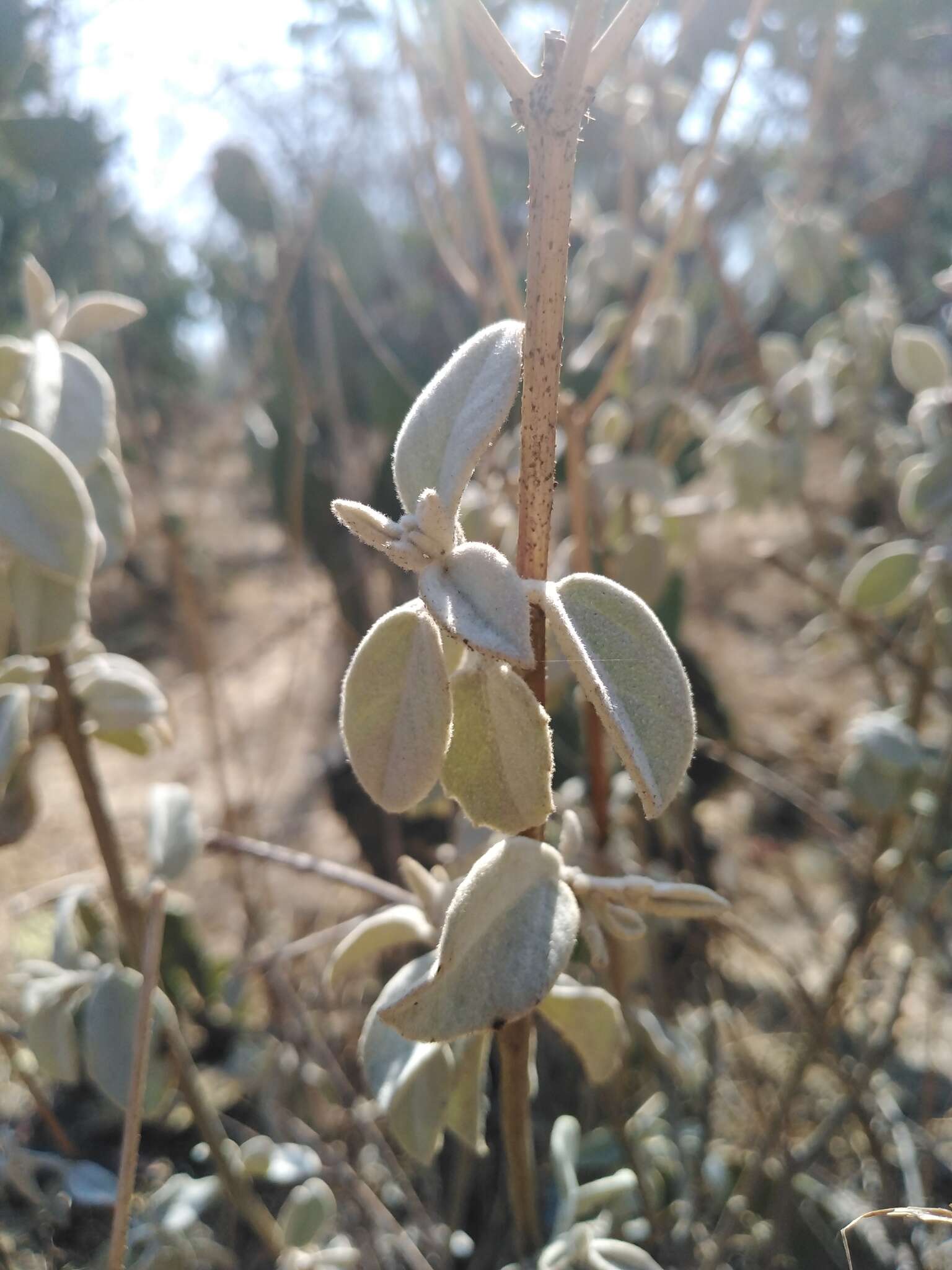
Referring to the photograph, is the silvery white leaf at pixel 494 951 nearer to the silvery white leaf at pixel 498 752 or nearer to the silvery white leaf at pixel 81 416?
the silvery white leaf at pixel 498 752

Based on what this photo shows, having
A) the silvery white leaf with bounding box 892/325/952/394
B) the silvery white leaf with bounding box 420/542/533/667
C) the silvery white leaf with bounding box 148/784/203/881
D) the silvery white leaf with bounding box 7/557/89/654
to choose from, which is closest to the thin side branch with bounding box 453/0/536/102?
the silvery white leaf with bounding box 420/542/533/667

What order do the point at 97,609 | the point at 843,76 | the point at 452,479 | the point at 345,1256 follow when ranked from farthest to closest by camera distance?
the point at 97,609
the point at 843,76
the point at 345,1256
the point at 452,479

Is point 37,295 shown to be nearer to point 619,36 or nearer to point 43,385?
point 43,385

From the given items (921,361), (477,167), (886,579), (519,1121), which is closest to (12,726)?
(519,1121)

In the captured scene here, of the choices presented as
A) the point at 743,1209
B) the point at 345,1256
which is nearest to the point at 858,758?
the point at 743,1209

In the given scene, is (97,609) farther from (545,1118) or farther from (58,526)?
(58,526)

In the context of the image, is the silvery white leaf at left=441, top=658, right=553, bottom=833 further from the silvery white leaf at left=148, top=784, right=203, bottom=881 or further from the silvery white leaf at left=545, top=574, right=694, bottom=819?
the silvery white leaf at left=148, top=784, right=203, bottom=881

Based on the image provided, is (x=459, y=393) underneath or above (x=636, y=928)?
above
